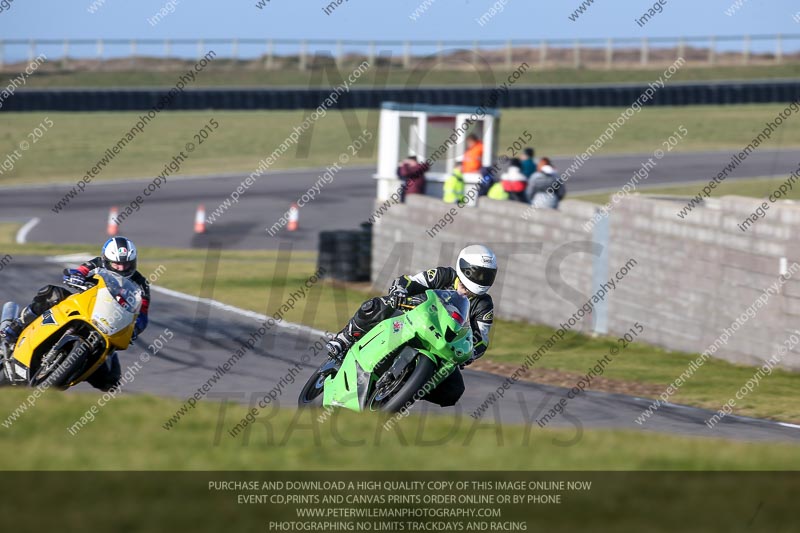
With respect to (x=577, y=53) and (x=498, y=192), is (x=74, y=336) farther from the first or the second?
(x=577, y=53)

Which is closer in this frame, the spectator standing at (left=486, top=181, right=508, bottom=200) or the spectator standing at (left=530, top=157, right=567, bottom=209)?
the spectator standing at (left=530, top=157, right=567, bottom=209)

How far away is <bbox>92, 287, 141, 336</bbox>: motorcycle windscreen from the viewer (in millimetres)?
9883

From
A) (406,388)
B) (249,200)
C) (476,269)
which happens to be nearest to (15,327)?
(406,388)

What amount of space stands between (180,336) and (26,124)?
1374 inches

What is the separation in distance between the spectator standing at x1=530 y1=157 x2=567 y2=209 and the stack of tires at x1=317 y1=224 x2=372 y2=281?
3.31 metres

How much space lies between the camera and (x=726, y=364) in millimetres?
14852

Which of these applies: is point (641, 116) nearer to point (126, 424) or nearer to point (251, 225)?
point (251, 225)

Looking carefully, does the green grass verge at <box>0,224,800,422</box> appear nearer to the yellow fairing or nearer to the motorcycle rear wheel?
the motorcycle rear wheel

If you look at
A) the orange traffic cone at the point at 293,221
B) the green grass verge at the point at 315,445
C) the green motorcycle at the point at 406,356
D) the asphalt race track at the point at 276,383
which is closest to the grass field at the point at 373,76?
the orange traffic cone at the point at 293,221

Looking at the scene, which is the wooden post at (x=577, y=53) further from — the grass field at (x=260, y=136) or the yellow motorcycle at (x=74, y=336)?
the yellow motorcycle at (x=74, y=336)

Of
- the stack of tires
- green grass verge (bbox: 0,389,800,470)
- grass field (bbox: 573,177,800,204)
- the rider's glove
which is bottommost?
grass field (bbox: 573,177,800,204)

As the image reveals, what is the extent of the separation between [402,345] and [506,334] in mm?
8514

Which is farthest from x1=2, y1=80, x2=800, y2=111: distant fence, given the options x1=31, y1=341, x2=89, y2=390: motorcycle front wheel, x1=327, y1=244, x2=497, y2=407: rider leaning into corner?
x1=327, y1=244, x2=497, y2=407: rider leaning into corner
